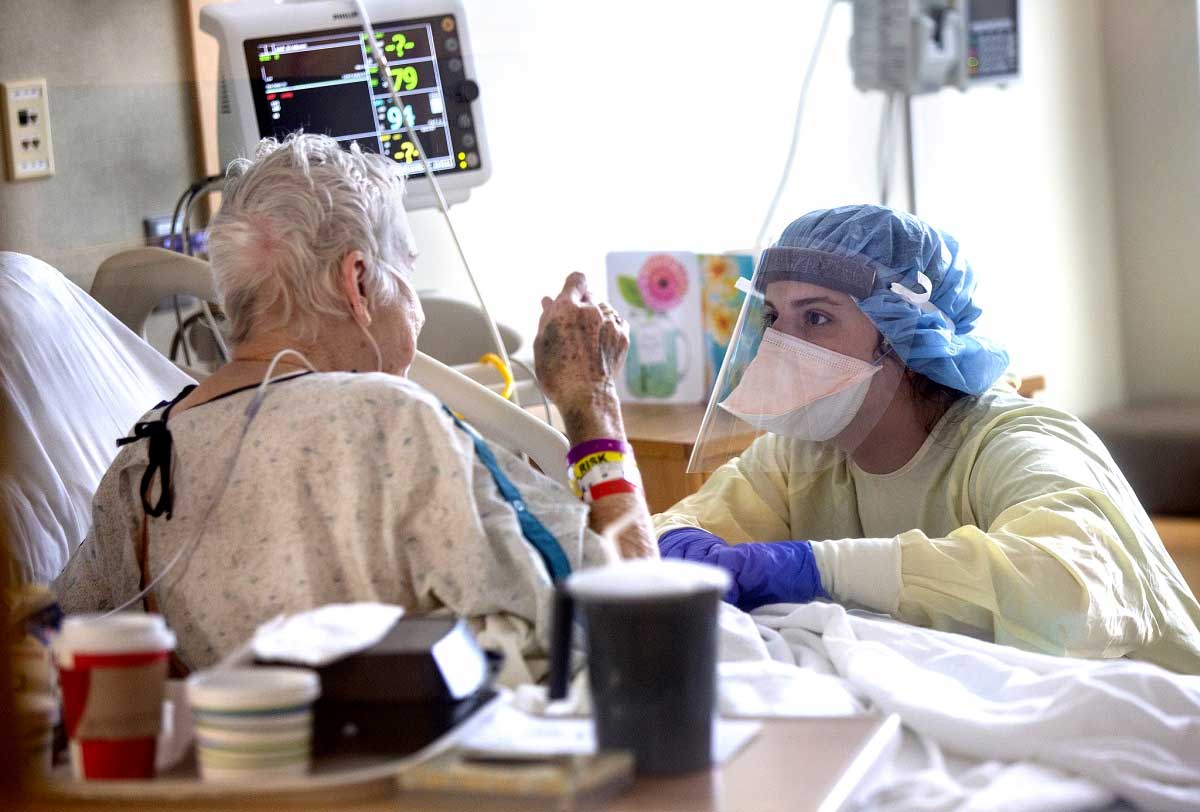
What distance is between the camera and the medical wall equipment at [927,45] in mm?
3840

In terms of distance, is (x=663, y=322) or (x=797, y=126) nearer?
(x=663, y=322)

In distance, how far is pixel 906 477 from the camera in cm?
194

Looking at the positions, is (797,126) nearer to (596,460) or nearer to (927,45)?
(927,45)

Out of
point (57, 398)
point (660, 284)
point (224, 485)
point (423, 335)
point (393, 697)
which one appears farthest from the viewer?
point (660, 284)

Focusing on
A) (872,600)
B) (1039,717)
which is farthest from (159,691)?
(872,600)

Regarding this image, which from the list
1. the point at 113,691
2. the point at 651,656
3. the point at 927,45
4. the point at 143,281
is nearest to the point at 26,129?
the point at 143,281

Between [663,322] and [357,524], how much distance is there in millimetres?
1722

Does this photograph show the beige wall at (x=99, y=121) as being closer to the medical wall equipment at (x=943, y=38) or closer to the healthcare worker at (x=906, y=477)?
the healthcare worker at (x=906, y=477)

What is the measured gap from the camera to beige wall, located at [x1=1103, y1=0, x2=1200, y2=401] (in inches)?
143

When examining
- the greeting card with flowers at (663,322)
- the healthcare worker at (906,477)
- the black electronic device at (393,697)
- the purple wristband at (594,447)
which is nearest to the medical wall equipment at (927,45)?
the greeting card with flowers at (663,322)

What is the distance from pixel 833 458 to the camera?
2.02 metres

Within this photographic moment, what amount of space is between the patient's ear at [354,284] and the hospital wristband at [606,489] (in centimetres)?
32

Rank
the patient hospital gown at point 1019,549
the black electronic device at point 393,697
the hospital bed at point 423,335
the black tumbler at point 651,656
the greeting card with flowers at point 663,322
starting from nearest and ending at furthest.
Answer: the black tumbler at point 651,656, the black electronic device at point 393,697, the patient hospital gown at point 1019,549, the hospital bed at point 423,335, the greeting card with flowers at point 663,322

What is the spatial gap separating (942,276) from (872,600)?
1.59 ft
